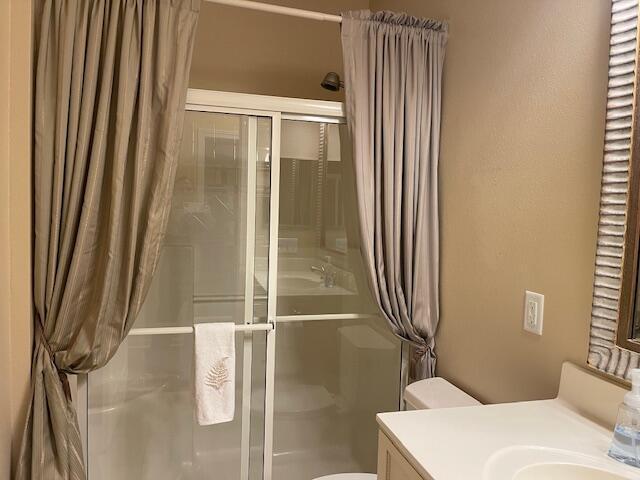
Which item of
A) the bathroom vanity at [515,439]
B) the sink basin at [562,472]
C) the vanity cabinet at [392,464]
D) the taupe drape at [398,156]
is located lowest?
the vanity cabinet at [392,464]

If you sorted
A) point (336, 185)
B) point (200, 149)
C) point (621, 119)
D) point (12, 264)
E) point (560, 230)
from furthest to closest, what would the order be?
point (336, 185)
point (200, 149)
point (12, 264)
point (560, 230)
point (621, 119)

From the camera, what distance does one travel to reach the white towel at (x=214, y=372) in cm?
179

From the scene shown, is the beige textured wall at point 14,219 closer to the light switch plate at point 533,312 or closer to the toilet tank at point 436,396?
the toilet tank at point 436,396

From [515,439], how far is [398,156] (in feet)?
3.75

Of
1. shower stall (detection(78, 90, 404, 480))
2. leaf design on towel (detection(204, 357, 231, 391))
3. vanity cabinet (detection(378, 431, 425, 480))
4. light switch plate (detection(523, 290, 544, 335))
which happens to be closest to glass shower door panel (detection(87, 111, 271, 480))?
shower stall (detection(78, 90, 404, 480))

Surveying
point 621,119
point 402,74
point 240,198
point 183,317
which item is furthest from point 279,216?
point 621,119

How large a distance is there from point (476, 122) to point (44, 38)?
1.50 meters

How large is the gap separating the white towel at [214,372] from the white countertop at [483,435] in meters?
0.84

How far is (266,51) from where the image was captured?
2.50 meters

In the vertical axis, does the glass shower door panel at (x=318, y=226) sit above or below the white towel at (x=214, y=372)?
above

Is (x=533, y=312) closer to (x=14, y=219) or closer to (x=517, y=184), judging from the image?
(x=517, y=184)

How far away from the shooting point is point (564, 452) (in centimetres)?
101

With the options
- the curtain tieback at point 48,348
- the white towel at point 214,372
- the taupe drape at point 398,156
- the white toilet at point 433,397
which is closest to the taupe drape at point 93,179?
the curtain tieback at point 48,348

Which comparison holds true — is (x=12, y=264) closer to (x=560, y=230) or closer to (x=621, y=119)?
(x=560, y=230)
